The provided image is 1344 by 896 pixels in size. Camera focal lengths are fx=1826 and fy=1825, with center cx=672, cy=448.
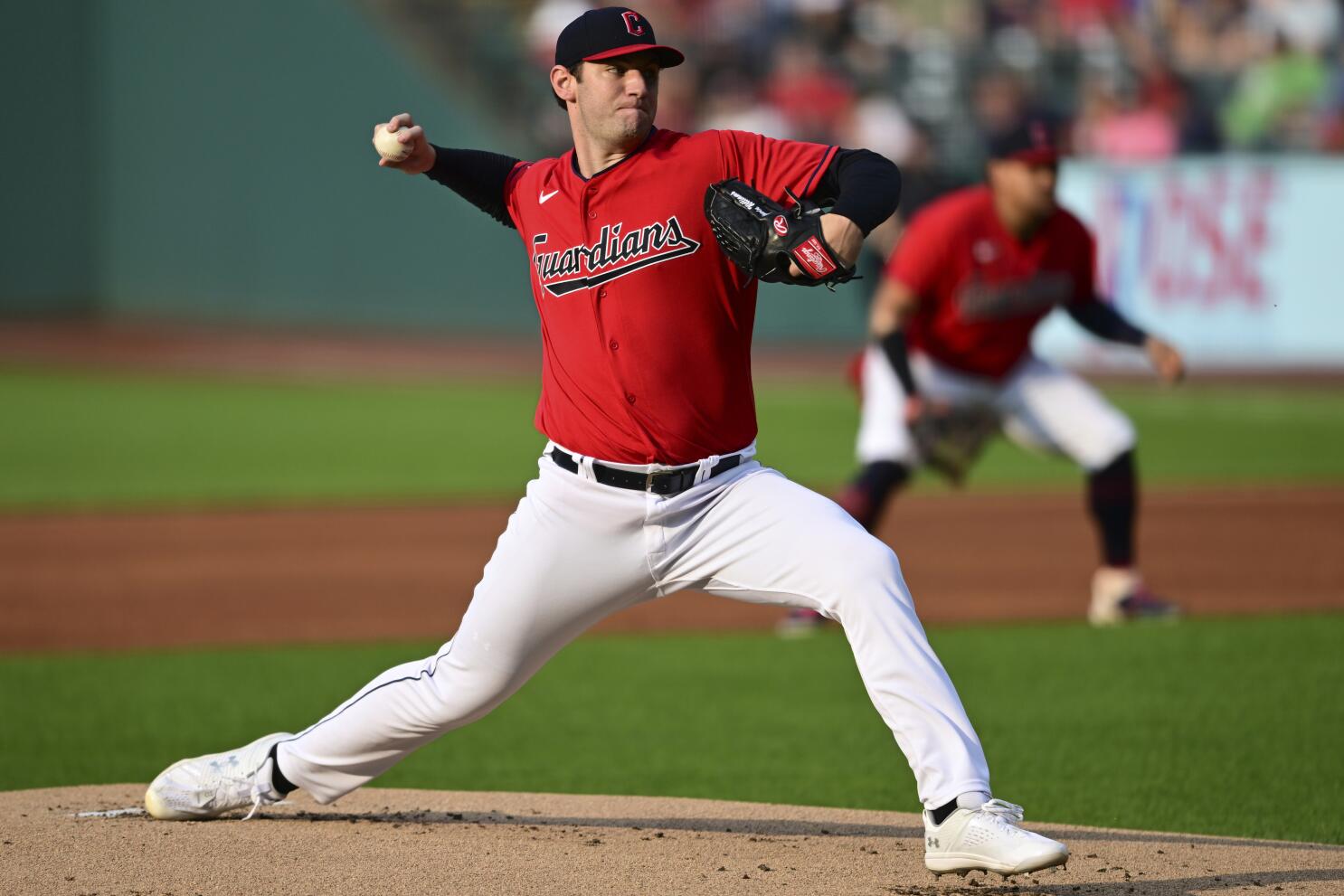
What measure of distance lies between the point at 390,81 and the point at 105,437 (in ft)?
35.8

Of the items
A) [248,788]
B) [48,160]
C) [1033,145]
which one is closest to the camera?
[248,788]

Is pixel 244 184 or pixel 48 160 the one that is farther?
pixel 48 160

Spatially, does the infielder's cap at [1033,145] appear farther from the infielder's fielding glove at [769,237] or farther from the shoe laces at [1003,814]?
the shoe laces at [1003,814]

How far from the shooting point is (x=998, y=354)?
8586 millimetres

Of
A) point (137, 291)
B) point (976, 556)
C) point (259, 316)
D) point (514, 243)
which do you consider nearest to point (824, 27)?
point (514, 243)

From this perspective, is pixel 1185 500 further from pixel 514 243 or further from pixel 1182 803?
pixel 514 243

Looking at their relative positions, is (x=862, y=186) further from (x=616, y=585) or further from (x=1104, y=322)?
(x=1104, y=322)

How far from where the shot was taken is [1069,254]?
27.7ft

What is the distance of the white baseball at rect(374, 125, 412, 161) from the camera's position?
182 inches

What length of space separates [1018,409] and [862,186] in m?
4.62

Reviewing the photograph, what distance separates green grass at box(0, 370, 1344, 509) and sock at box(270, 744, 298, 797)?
313 inches

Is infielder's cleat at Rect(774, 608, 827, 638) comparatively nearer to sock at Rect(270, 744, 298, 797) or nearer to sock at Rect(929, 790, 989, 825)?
sock at Rect(270, 744, 298, 797)

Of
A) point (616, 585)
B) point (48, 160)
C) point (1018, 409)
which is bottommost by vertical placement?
point (1018, 409)

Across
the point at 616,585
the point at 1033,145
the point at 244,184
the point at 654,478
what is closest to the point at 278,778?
the point at 616,585
